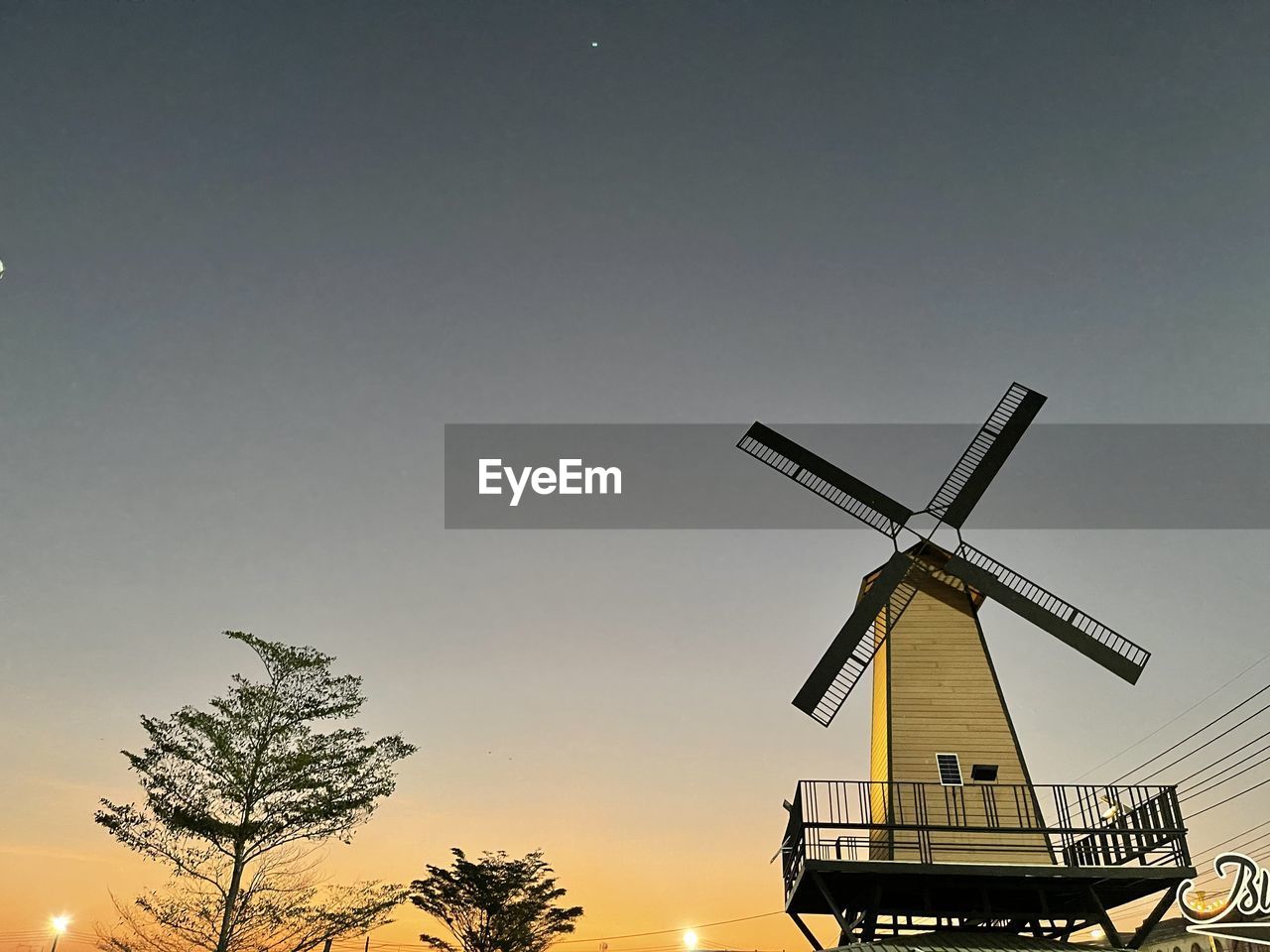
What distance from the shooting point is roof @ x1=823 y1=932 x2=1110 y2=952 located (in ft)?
51.6

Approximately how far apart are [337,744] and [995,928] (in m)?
19.7

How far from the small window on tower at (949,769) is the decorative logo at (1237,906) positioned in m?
4.13

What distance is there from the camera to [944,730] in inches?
727

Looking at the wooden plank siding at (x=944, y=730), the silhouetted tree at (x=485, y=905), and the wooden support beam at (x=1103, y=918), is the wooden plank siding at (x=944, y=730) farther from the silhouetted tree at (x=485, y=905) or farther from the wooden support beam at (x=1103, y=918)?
the silhouetted tree at (x=485, y=905)

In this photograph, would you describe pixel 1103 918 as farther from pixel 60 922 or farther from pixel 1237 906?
pixel 60 922

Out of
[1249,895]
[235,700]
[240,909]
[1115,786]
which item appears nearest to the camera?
[1249,895]

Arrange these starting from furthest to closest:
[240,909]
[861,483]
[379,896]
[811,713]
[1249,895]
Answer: [379,896] → [240,909] → [861,483] → [811,713] → [1249,895]

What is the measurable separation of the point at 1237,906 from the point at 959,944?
175 inches

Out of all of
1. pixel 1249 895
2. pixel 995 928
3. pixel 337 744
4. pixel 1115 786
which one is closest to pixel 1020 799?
pixel 1115 786

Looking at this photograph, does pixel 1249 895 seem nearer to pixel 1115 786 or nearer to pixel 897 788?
pixel 1115 786

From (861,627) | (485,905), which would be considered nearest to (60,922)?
(485,905)

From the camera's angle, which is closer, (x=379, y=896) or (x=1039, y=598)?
(x=1039, y=598)

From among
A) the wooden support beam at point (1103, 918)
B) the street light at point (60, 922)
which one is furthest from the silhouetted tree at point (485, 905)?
the wooden support beam at point (1103, 918)

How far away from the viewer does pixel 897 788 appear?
1777 cm
